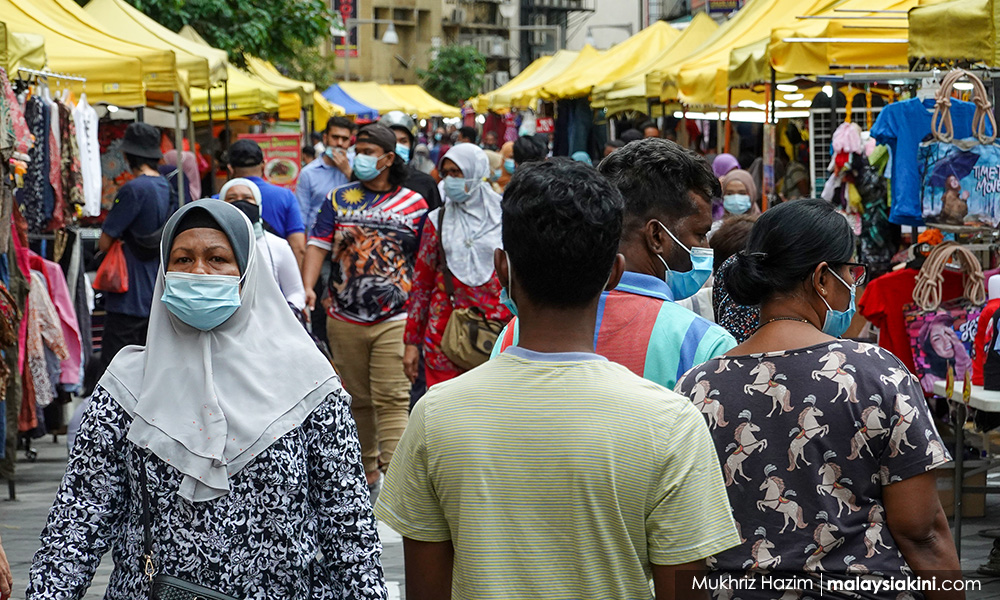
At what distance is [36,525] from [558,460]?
5846 mm

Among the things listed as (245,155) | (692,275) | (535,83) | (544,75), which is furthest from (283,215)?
(544,75)

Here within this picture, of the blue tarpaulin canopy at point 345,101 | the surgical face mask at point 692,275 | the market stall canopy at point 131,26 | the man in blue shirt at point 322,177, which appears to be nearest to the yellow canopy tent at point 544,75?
the blue tarpaulin canopy at point 345,101

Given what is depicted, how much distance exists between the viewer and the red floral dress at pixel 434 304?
6.89 m

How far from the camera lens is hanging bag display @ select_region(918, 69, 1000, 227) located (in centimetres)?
668

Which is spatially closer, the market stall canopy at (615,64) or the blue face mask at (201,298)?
the blue face mask at (201,298)

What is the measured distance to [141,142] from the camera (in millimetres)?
9297

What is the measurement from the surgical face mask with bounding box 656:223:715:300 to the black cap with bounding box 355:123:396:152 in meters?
4.44

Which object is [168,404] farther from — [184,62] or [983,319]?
[184,62]

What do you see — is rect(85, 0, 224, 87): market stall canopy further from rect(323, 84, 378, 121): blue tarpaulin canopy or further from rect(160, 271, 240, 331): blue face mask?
rect(323, 84, 378, 121): blue tarpaulin canopy

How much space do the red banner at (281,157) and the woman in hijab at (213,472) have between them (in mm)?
11203

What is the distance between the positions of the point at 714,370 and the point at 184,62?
9.53 metres

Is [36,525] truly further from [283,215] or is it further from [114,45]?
[114,45]

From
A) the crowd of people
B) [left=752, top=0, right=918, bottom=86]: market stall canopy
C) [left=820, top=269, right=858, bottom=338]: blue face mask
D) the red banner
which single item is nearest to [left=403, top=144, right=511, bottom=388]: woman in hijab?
[left=752, top=0, right=918, bottom=86]: market stall canopy

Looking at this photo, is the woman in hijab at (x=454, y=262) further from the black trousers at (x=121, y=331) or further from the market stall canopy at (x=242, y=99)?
the market stall canopy at (x=242, y=99)
